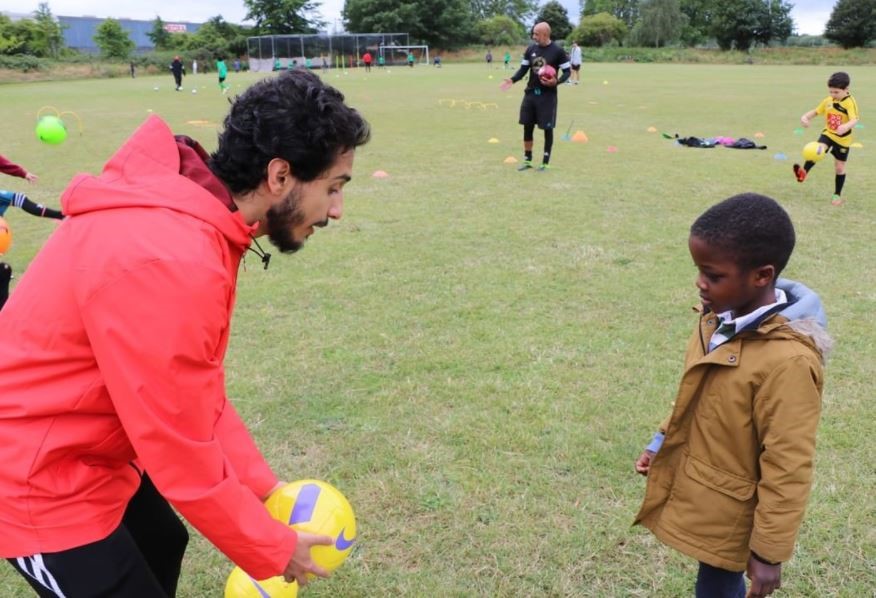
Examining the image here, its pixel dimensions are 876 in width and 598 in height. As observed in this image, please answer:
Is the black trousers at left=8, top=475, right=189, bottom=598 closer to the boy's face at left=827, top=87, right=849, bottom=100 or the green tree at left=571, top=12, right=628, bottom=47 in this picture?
the boy's face at left=827, top=87, right=849, bottom=100

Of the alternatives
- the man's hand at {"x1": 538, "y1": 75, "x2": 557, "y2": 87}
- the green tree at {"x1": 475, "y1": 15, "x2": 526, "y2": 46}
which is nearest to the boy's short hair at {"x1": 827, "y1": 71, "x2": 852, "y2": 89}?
the man's hand at {"x1": 538, "y1": 75, "x2": 557, "y2": 87}

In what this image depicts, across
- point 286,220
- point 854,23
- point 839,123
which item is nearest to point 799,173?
point 839,123

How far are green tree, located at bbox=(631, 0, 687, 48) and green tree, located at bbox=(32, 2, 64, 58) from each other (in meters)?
59.9

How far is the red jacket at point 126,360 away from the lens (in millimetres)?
1312

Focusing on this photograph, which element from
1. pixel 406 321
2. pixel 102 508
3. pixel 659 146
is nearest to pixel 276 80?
pixel 102 508

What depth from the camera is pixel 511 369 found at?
14.5ft

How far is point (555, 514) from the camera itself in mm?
3088

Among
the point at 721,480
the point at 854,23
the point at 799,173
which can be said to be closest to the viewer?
the point at 721,480

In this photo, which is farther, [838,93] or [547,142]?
[547,142]

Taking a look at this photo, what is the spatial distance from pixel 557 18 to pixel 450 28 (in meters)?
21.4

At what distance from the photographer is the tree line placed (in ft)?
200

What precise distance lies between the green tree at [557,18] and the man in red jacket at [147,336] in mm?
88297

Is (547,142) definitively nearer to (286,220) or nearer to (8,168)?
(8,168)

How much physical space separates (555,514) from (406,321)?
2369 mm
